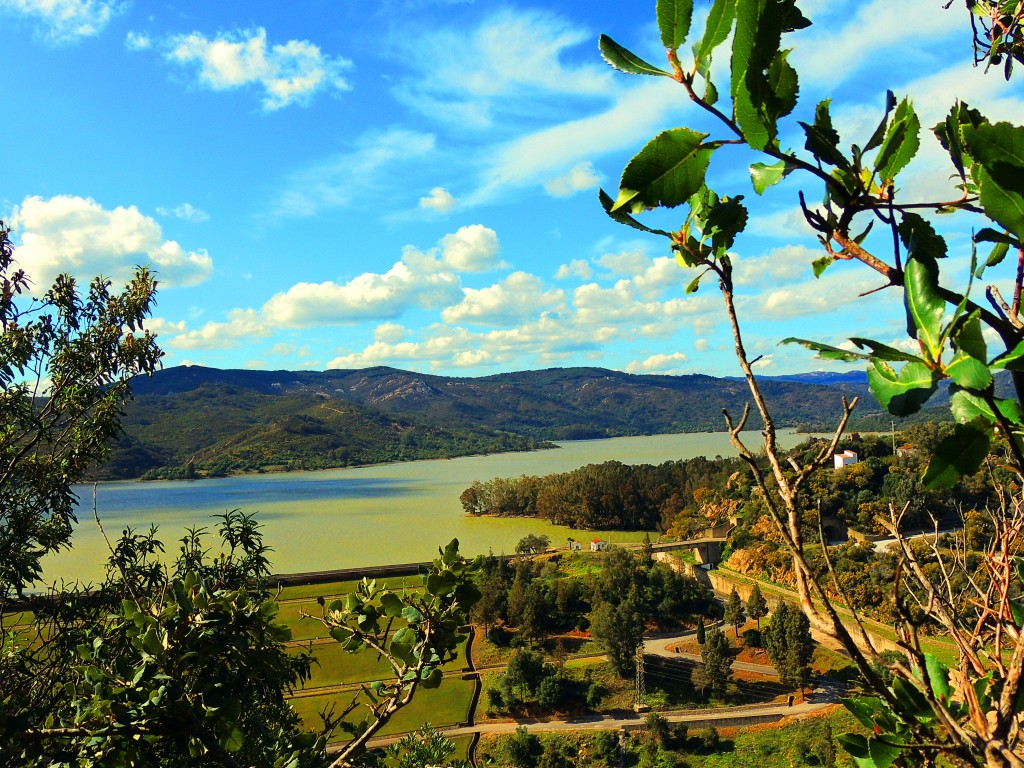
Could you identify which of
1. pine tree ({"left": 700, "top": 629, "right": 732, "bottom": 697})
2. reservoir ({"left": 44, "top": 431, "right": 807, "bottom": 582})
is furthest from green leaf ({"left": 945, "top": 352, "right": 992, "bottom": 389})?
pine tree ({"left": 700, "top": 629, "right": 732, "bottom": 697})

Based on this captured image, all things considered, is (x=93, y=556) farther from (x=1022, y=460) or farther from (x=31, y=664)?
(x=1022, y=460)

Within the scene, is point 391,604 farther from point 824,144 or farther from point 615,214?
point 824,144

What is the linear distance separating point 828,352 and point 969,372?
0.09 meters

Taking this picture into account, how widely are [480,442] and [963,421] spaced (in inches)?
3928

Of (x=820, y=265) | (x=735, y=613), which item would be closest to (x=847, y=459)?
(x=735, y=613)

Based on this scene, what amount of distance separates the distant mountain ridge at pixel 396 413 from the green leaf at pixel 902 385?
5465 cm

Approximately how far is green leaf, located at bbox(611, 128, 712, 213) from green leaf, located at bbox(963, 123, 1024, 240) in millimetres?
182

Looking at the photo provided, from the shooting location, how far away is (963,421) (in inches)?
18.2

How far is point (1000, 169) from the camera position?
446 millimetres

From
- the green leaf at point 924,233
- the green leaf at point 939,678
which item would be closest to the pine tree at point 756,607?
the green leaf at point 939,678

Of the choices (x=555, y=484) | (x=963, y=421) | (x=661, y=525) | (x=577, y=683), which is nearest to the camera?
(x=963, y=421)

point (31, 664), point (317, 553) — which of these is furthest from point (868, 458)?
point (31, 664)

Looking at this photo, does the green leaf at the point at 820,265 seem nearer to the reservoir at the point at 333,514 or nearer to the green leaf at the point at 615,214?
the green leaf at the point at 615,214

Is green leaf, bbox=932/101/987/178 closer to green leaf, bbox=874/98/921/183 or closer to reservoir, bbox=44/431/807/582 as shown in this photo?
green leaf, bbox=874/98/921/183
